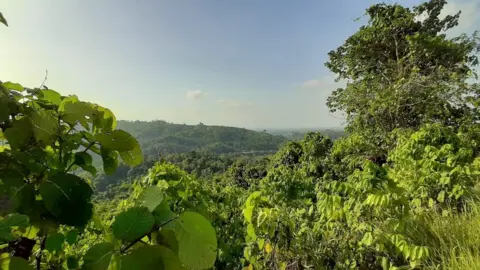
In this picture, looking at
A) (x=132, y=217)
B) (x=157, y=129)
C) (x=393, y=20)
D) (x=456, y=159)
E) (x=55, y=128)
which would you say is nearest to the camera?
(x=132, y=217)

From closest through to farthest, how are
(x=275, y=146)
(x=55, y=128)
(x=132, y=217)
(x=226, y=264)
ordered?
(x=132, y=217), (x=55, y=128), (x=226, y=264), (x=275, y=146)

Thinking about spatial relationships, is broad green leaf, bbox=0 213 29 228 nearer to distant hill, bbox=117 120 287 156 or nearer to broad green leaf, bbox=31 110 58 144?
broad green leaf, bbox=31 110 58 144

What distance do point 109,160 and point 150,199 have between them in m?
0.23

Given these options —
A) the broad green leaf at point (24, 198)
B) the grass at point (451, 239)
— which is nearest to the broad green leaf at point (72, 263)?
the broad green leaf at point (24, 198)

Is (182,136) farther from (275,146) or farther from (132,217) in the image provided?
(132,217)

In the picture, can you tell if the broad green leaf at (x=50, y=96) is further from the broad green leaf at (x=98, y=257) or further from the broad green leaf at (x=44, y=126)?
the broad green leaf at (x=98, y=257)

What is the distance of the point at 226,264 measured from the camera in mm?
2055

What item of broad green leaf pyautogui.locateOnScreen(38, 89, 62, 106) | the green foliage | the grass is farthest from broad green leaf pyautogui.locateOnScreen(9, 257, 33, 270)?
the grass

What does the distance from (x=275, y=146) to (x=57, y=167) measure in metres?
97.3

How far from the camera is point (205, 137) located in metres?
101

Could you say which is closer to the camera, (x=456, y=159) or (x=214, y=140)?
(x=456, y=159)

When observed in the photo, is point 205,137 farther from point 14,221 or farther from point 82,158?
point 14,221

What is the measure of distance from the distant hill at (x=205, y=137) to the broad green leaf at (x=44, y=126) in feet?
283

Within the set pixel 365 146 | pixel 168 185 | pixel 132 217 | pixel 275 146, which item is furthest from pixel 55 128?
pixel 275 146
